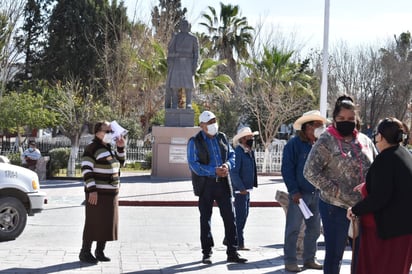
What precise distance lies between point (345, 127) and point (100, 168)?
336 cm

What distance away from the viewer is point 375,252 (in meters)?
5.65

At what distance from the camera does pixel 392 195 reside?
5559mm

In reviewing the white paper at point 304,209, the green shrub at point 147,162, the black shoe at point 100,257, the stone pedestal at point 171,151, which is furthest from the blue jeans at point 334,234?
the green shrub at point 147,162

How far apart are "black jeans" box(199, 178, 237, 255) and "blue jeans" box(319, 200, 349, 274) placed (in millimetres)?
2272

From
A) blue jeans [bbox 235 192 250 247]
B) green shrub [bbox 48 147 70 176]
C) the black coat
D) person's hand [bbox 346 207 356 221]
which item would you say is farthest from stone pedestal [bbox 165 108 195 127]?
the black coat

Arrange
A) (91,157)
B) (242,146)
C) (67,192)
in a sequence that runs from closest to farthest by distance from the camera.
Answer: (91,157)
(242,146)
(67,192)

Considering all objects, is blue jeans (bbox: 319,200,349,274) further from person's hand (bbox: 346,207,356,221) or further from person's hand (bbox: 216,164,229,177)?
person's hand (bbox: 216,164,229,177)

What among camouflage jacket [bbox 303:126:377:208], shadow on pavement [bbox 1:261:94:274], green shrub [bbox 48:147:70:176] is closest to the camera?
camouflage jacket [bbox 303:126:377:208]

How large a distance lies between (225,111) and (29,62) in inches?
640

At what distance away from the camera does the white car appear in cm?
1015

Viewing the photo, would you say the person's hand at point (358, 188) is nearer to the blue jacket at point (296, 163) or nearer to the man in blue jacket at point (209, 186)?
the blue jacket at point (296, 163)

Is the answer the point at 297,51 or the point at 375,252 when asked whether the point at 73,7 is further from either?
the point at 375,252

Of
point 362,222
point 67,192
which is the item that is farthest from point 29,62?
point 362,222

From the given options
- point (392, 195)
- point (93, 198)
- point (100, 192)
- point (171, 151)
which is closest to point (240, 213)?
point (100, 192)
